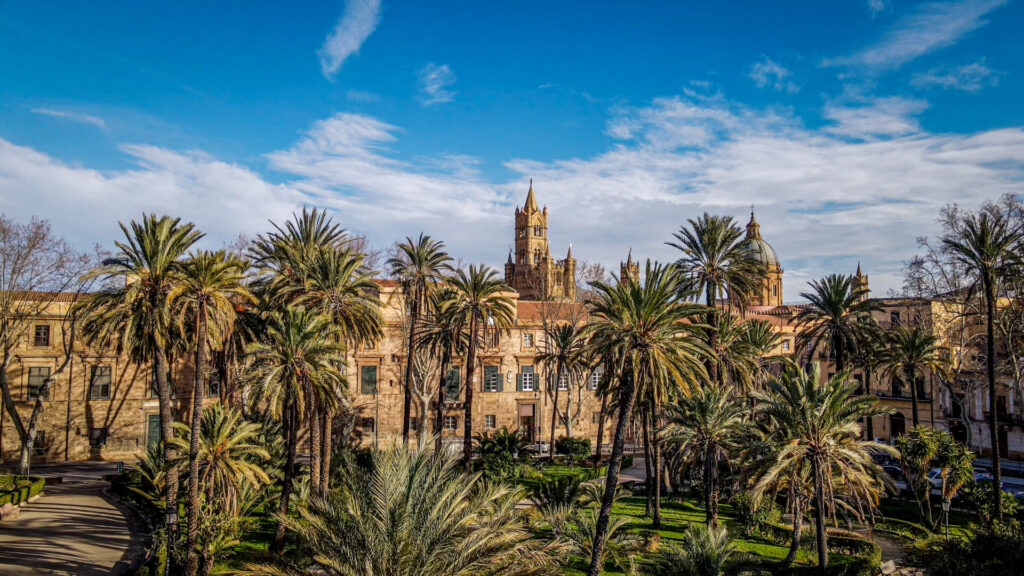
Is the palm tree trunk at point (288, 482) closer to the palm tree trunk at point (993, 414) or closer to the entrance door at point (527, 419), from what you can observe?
the palm tree trunk at point (993, 414)

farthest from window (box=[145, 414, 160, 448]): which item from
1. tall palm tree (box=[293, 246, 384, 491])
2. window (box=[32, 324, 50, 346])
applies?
tall palm tree (box=[293, 246, 384, 491])

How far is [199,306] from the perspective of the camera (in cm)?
2255

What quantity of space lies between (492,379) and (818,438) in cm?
3139

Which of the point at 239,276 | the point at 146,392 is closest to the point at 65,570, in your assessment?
the point at 239,276

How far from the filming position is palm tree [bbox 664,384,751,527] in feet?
84.4

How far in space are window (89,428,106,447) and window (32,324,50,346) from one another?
20.2 feet

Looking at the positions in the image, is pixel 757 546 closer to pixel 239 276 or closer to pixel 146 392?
pixel 239 276

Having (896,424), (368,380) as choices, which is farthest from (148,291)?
(896,424)

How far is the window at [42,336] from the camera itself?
39.7 meters

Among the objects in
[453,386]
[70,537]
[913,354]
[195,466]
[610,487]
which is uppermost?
[913,354]

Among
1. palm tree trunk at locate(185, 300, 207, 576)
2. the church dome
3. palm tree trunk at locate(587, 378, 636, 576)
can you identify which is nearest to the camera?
palm tree trunk at locate(587, 378, 636, 576)

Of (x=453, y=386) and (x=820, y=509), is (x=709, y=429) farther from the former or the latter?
(x=453, y=386)

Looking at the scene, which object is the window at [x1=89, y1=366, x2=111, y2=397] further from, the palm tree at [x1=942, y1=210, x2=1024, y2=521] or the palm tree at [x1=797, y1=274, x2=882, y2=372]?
the palm tree at [x1=942, y1=210, x2=1024, y2=521]

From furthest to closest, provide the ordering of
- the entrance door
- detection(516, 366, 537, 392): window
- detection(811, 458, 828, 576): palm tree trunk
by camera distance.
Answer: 1. the entrance door
2. detection(516, 366, 537, 392): window
3. detection(811, 458, 828, 576): palm tree trunk
